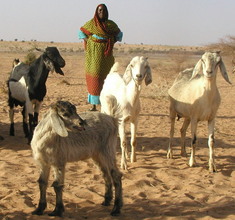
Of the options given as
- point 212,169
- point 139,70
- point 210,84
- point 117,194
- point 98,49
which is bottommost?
point 212,169

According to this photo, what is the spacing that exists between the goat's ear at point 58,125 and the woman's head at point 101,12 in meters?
4.82

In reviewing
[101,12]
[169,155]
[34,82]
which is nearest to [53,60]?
[34,82]

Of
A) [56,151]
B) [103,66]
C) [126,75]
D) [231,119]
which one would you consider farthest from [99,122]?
[231,119]

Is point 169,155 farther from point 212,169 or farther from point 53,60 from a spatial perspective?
point 53,60

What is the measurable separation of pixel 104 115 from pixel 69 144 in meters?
0.83

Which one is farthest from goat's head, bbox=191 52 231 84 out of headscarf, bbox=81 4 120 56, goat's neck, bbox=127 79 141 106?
headscarf, bbox=81 4 120 56

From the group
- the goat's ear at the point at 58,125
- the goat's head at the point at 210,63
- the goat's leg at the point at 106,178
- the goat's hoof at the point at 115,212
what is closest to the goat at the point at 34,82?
the goat's head at the point at 210,63

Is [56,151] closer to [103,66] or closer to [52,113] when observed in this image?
[52,113]

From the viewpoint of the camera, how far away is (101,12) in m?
9.02

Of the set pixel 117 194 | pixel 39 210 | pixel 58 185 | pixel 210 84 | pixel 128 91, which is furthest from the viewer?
pixel 128 91

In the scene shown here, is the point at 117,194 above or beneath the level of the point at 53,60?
beneath

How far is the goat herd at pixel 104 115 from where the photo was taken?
16.2 feet

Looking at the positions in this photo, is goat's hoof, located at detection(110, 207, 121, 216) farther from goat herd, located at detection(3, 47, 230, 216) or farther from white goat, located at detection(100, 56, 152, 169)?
white goat, located at detection(100, 56, 152, 169)

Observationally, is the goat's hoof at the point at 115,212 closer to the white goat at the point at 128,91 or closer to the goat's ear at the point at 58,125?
the goat's ear at the point at 58,125
